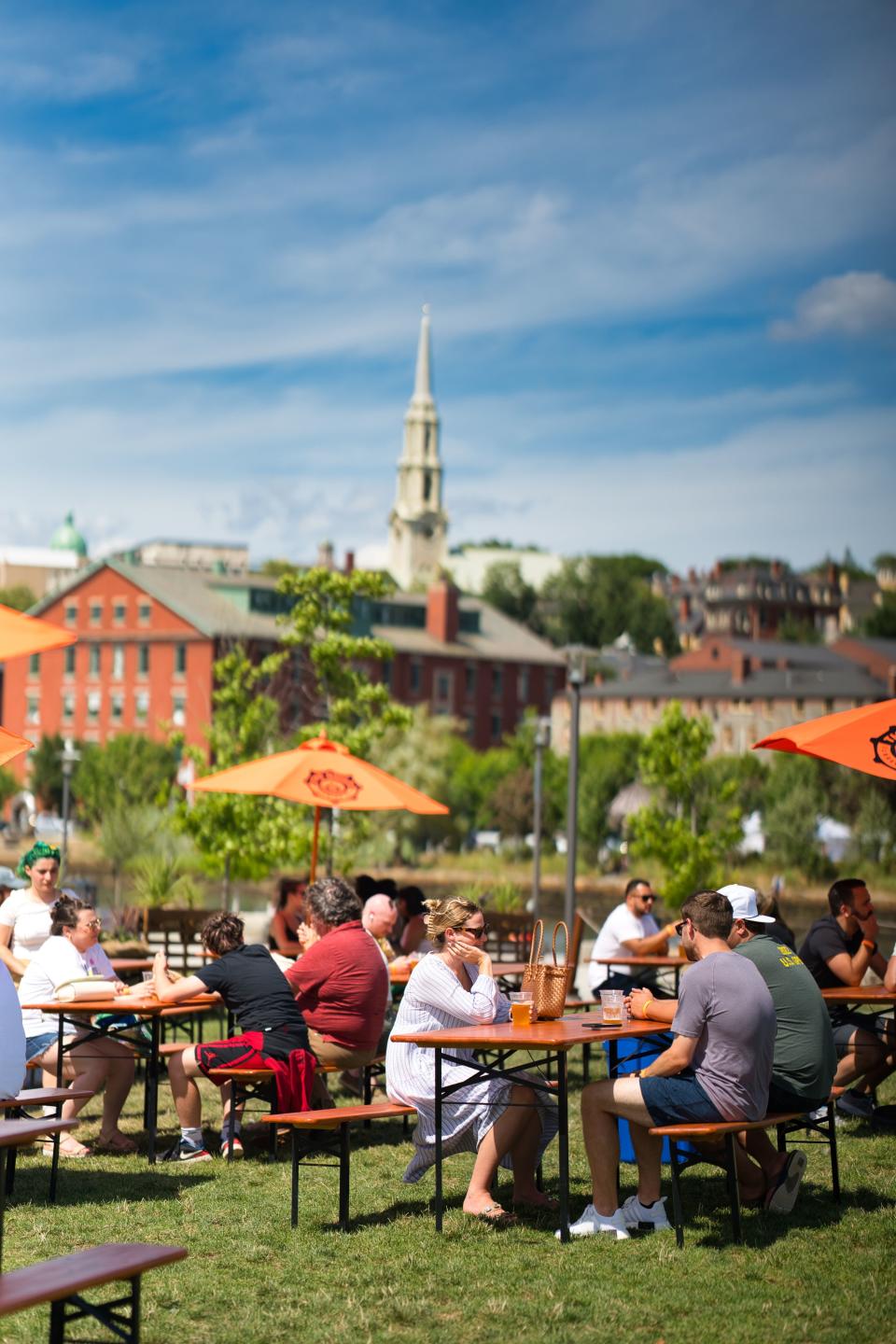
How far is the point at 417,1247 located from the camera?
23.7ft

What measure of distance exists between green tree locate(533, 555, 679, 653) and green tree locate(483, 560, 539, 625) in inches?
43.5

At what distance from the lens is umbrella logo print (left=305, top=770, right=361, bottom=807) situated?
13.3 m

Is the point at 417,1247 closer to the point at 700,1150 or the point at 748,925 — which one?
the point at 700,1150

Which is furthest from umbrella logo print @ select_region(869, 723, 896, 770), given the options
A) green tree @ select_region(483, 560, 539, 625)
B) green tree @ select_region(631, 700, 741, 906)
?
green tree @ select_region(483, 560, 539, 625)

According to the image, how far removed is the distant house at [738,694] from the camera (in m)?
97.6

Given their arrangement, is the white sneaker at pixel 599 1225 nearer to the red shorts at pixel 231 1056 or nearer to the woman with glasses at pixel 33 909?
the red shorts at pixel 231 1056

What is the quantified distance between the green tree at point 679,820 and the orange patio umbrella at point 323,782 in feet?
71.0

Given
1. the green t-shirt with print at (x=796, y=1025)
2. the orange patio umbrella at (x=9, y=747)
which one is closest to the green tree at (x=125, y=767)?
the orange patio umbrella at (x=9, y=747)

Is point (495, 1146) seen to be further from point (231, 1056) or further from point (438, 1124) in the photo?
point (231, 1056)

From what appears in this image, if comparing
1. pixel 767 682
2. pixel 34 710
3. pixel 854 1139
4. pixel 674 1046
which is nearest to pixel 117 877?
pixel 854 1139

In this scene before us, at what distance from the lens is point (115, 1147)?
9594 mm

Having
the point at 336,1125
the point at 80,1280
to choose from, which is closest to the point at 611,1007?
the point at 336,1125

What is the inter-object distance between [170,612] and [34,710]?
1170 centimetres

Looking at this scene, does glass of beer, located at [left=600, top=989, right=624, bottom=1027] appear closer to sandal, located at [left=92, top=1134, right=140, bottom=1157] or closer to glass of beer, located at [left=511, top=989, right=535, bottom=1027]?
glass of beer, located at [left=511, top=989, right=535, bottom=1027]
